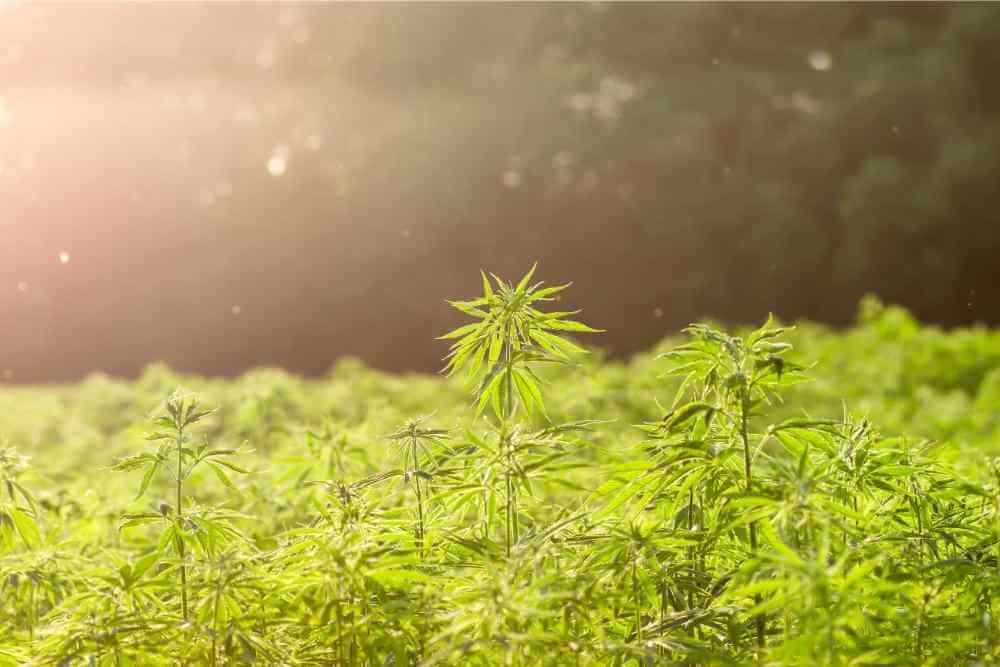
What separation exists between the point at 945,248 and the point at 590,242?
6.18 meters

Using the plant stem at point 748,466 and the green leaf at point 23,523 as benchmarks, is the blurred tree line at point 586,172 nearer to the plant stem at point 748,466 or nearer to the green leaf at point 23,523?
the green leaf at point 23,523

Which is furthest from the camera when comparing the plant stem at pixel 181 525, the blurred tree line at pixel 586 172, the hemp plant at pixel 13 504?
the blurred tree line at pixel 586 172

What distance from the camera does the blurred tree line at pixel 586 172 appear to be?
1727cm

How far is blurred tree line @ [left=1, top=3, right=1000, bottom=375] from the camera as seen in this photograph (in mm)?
17266

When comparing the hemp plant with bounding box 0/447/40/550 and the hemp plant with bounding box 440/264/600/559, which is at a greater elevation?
the hemp plant with bounding box 440/264/600/559

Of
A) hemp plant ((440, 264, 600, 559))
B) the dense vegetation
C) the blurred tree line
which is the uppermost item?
the blurred tree line

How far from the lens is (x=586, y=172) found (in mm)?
17906

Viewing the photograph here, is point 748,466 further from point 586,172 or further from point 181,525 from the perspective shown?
point 586,172

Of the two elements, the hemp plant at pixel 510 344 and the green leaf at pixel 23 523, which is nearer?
the hemp plant at pixel 510 344

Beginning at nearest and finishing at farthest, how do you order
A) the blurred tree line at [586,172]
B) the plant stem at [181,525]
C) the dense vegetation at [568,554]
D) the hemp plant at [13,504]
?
1. the dense vegetation at [568,554]
2. the plant stem at [181,525]
3. the hemp plant at [13,504]
4. the blurred tree line at [586,172]

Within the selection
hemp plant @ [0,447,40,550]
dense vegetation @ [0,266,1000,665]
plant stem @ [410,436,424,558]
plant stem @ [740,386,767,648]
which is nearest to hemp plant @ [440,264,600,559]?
dense vegetation @ [0,266,1000,665]

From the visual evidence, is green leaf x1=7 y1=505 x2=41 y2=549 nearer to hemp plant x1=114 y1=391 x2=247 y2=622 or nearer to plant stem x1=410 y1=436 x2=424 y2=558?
hemp plant x1=114 y1=391 x2=247 y2=622

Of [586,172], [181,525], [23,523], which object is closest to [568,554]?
[181,525]

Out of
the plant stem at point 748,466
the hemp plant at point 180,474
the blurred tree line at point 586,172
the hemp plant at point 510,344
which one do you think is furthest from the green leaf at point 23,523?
the blurred tree line at point 586,172
